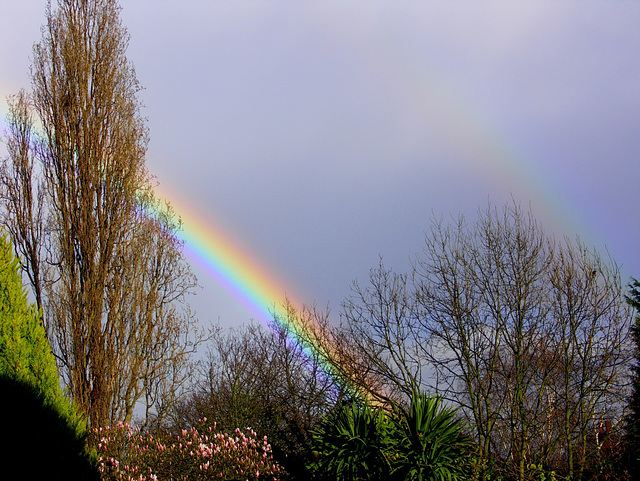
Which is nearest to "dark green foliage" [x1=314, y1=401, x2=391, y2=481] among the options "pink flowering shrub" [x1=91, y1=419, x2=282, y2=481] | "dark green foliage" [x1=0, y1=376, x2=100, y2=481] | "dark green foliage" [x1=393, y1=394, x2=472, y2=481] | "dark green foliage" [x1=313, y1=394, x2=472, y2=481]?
"dark green foliage" [x1=313, y1=394, x2=472, y2=481]

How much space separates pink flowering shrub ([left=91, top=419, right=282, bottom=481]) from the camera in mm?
8735

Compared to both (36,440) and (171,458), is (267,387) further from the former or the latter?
(36,440)

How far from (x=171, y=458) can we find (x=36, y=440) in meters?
4.61

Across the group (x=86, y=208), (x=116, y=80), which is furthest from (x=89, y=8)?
(x=86, y=208)

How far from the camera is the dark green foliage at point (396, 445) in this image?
6777 mm

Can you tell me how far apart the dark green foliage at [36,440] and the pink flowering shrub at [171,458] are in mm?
3689

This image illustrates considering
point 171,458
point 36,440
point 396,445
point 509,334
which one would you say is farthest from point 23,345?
point 509,334

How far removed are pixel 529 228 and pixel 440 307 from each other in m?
2.48

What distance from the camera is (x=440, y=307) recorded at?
12.1m

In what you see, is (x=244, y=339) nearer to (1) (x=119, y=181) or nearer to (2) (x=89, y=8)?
(1) (x=119, y=181)

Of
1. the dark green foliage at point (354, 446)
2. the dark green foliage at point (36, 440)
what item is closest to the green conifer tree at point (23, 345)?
the dark green foliage at point (36, 440)

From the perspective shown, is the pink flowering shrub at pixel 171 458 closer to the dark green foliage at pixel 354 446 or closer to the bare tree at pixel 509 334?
the dark green foliage at pixel 354 446

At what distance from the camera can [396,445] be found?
23.4 feet

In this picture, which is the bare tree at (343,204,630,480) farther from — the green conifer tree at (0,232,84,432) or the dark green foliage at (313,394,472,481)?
the green conifer tree at (0,232,84,432)
